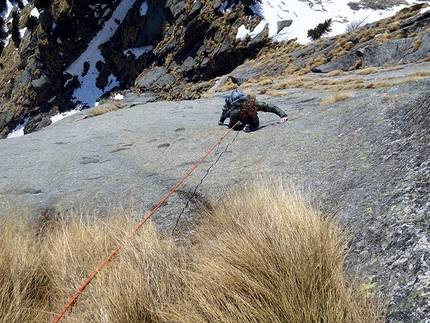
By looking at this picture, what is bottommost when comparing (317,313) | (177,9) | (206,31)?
(317,313)

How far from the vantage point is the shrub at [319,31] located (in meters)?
35.5

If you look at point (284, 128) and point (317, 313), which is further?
point (284, 128)

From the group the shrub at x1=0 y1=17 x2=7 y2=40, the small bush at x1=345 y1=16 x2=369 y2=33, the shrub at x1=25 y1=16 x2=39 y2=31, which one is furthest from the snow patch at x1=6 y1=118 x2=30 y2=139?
the small bush at x1=345 y1=16 x2=369 y2=33

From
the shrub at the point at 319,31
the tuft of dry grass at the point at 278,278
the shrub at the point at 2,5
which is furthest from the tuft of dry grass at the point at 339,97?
the shrub at the point at 2,5

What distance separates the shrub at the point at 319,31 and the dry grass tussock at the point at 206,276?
1476 inches

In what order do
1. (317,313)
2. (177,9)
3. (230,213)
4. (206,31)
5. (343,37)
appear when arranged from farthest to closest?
1. (177,9)
2. (206,31)
3. (343,37)
4. (230,213)
5. (317,313)

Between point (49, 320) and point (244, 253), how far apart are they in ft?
5.77

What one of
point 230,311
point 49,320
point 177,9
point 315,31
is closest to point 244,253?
point 230,311

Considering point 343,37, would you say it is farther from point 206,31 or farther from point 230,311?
point 230,311

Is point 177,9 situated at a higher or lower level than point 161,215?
higher

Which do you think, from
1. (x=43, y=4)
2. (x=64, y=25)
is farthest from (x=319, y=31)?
(x=43, y=4)

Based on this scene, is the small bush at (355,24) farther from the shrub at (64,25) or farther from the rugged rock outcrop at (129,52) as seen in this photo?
the shrub at (64,25)

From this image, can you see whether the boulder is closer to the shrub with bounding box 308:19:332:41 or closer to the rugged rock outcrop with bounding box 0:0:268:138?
the rugged rock outcrop with bounding box 0:0:268:138

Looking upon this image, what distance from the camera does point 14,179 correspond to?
22.2 ft
